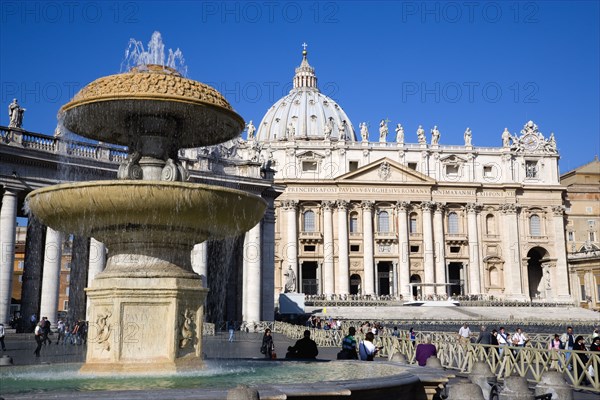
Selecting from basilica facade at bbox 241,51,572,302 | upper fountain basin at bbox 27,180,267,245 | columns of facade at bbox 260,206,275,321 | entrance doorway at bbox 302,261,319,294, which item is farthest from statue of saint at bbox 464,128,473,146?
upper fountain basin at bbox 27,180,267,245

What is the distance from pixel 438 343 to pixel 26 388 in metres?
11.8

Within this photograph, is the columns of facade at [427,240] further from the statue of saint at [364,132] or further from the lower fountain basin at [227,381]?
the lower fountain basin at [227,381]

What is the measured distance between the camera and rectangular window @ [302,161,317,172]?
209 feet

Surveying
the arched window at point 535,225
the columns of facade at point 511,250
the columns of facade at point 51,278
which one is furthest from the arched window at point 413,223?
the columns of facade at point 51,278

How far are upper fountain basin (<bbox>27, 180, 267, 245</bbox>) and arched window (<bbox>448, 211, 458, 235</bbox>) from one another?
59192mm

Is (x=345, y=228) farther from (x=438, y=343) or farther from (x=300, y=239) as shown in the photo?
(x=438, y=343)

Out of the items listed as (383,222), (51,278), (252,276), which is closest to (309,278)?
(383,222)

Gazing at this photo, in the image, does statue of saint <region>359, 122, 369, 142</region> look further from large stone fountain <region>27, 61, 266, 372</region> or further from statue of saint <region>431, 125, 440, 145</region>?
large stone fountain <region>27, 61, 266, 372</region>

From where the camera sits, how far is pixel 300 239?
206ft

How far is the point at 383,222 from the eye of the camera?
64312 mm

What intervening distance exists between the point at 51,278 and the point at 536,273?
5760 cm

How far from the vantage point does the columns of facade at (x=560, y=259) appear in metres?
63.8

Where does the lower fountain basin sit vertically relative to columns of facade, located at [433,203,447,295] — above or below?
below

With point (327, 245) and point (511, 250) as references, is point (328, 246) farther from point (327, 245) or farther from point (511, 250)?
point (511, 250)
